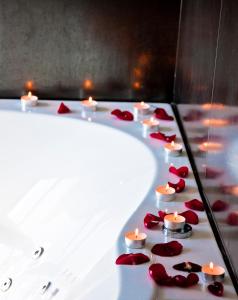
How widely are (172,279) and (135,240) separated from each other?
0.23 metres

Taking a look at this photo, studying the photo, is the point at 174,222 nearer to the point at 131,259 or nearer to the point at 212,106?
the point at 131,259

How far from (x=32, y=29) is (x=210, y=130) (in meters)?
1.06

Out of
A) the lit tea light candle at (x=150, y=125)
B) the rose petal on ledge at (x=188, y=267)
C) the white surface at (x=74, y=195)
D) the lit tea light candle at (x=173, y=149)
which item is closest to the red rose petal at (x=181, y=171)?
the white surface at (x=74, y=195)

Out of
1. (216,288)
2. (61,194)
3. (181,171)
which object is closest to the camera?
(216,288)

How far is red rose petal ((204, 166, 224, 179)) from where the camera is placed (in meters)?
2.32

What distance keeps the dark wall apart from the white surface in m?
0.10

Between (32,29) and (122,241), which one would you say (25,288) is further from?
(32,29)

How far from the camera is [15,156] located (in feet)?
10.3

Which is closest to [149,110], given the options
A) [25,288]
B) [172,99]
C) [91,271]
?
[172,99]

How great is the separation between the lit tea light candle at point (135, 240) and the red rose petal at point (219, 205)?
0.85ft

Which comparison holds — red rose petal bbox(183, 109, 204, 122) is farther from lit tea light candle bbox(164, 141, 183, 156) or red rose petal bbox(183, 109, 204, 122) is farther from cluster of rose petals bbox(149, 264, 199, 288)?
cluster of rose petals bbox(149, 264, 199, 288)

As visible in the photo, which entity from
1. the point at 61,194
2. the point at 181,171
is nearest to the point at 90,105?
the point at 61,194

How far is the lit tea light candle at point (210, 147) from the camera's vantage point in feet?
7.68

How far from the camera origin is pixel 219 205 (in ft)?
7.45
